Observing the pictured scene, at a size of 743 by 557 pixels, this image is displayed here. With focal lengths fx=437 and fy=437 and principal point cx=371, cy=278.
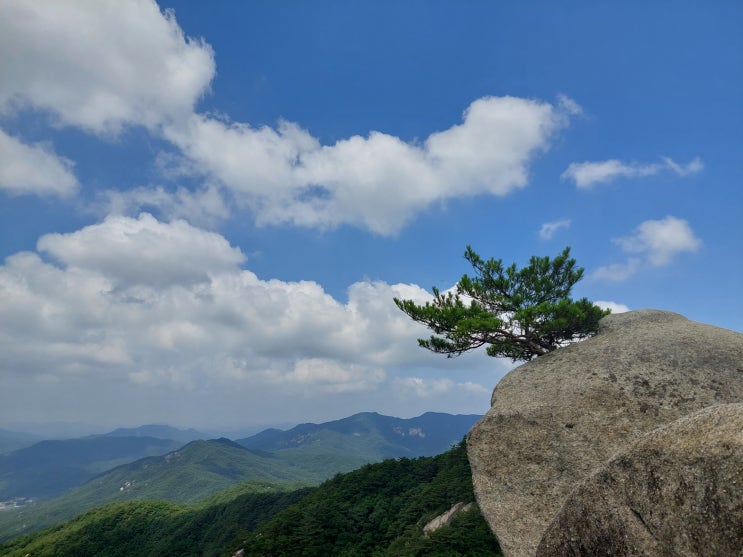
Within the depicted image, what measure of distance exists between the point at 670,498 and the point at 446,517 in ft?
94.6

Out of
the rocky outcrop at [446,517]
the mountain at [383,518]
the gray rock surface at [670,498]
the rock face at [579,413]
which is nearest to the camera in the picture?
the gray rock surface at [670,498]

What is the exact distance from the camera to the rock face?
16016mm

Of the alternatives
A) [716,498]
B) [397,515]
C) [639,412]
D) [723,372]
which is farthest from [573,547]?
[397,515]

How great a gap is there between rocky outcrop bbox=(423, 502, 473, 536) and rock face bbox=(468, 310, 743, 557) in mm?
15714

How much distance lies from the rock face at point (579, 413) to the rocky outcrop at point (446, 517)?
15.7m

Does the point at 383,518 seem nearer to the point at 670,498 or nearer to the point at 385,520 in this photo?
the point at 385,520

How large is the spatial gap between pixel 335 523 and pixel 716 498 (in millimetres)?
41011

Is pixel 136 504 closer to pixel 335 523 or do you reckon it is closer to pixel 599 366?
pixel 335 523

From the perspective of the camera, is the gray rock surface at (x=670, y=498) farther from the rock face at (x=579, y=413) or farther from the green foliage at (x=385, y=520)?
the green foliage at (x=385, y=520)

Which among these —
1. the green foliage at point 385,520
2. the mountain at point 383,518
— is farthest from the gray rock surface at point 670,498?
the green foliage at point 385,520

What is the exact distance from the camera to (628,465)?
26.6 ft

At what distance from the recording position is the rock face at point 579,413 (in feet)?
52.5

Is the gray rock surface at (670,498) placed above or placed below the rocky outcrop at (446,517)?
above

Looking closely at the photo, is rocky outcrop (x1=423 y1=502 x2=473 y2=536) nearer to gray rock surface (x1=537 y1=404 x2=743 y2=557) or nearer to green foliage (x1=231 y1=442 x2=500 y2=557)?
green foliage (x1=231 y1=442 x2=500 y2=557)
